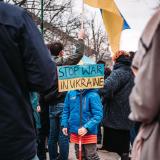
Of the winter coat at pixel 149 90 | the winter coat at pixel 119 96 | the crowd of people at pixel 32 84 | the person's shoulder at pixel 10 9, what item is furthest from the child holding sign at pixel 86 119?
the winter coat at pixel 149 90

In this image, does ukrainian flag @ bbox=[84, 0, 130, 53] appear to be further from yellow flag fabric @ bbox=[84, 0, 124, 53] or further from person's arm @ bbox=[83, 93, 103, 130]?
person's arm @ bbox=[83, 93, 103, 130]

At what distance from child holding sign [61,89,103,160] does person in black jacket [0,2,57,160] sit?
3041 millimetres

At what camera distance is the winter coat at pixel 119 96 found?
7711 millimetres

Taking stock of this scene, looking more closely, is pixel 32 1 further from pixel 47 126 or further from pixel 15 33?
pixel 15 33

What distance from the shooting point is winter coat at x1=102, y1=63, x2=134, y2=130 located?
25.3 feet

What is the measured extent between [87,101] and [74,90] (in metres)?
0.43

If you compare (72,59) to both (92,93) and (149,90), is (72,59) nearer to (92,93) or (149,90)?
(92,93)

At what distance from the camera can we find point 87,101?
6.54 m

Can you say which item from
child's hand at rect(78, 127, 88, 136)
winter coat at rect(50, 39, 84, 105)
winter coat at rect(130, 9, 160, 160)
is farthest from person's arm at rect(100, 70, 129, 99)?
winter coat at rect(130, 9, 160, 160)

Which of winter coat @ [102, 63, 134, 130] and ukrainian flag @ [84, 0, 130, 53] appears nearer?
ukrainian flag @ [84, 0, 130, 53]

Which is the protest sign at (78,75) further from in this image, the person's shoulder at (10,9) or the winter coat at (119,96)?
the person's shoulder at (10,9)

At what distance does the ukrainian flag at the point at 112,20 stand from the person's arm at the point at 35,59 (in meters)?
3.48

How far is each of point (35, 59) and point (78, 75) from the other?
362 centimetres

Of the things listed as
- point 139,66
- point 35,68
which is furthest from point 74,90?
point 139,66
